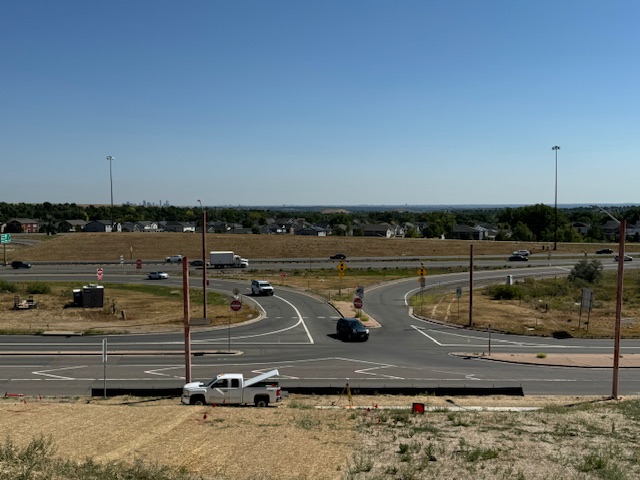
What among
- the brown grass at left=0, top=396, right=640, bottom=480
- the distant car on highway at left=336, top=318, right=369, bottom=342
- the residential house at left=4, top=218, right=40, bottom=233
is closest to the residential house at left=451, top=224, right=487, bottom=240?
the residential house at left=4, top=218, right=40, bottom=233

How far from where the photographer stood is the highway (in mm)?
27156

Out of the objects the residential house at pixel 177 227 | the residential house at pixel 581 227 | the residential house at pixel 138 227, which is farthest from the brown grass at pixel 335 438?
the residential house at pixel 581 227

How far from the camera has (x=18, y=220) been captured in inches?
6220

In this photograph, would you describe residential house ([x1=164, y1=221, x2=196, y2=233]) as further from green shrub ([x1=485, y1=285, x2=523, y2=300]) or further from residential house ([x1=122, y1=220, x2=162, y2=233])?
green shrub ([x1=485, y1=285, x2=523, y2=300])

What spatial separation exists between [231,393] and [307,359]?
899cm

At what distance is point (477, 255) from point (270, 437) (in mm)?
82542

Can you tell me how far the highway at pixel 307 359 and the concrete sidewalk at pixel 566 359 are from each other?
2.30ft

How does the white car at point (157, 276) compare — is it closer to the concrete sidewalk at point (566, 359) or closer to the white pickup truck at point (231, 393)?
the concrete sidewalk at point (566, 359)

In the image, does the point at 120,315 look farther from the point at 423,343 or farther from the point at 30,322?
the point at 423,343

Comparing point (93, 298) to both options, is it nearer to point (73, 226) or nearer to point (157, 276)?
point (157, 276)

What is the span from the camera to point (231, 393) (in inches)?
912

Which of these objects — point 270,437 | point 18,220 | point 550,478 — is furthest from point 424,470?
point 18,220

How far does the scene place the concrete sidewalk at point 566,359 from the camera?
3109cm

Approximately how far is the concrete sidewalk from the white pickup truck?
14.3 m
